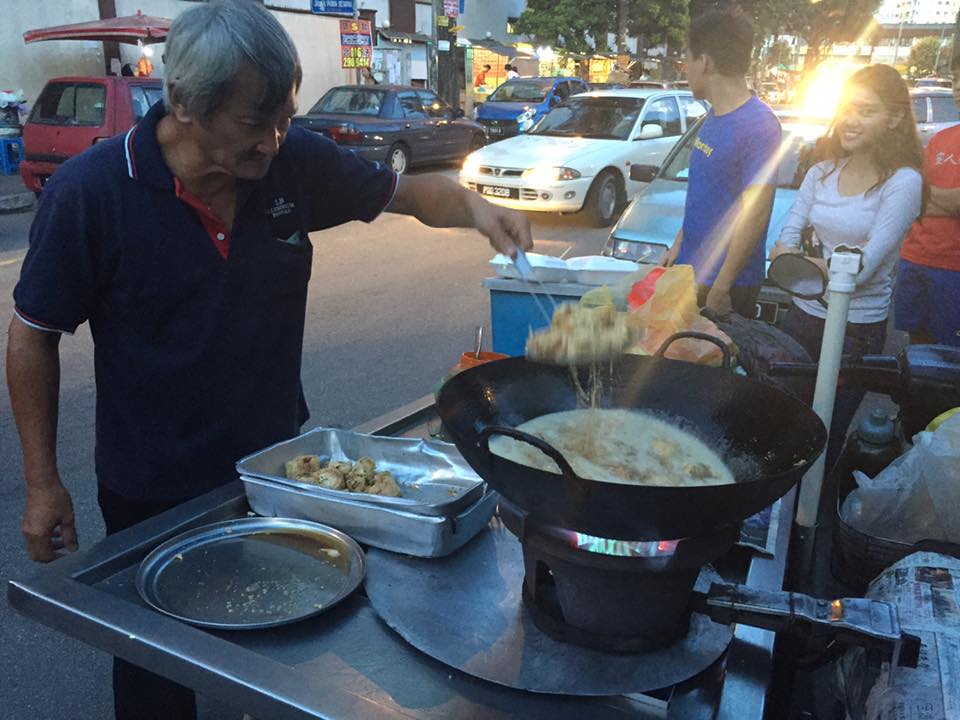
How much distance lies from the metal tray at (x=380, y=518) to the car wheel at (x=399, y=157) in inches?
545

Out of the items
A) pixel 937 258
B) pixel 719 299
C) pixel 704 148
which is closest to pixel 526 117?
pixel 704 148

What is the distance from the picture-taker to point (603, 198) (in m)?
11.4

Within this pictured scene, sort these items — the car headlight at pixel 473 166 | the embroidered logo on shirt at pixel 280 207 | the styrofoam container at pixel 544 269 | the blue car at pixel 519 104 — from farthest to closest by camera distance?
the blue car at pixel 519 104 → the car headlight at pixel 473 166 → the styrofoam container at pixel 544 269 → the embroidered logo on shirt at pixel 280 207

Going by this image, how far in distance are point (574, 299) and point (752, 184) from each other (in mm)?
1061

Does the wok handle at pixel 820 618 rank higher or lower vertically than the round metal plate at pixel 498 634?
higher

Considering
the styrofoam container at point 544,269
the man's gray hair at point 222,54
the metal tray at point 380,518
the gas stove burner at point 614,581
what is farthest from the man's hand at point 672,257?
the gas stove burner at point 614,581

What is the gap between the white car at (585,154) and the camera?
10.9m

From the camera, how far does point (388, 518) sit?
1705mm

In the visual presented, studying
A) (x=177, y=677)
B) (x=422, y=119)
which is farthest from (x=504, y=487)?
(x=422, y=119)

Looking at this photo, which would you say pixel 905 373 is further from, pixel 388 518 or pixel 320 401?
pixel 320 401

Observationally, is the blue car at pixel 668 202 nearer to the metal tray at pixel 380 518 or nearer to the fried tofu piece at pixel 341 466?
the fried tofu piece at pixel 341 466

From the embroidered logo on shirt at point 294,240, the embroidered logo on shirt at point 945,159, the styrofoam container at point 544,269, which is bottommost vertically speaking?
the styrofoam container at point 544,269

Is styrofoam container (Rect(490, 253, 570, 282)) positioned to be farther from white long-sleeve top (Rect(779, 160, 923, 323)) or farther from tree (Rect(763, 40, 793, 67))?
tree (Rect(763, 40, 793, 67))

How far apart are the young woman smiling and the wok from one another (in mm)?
1463
